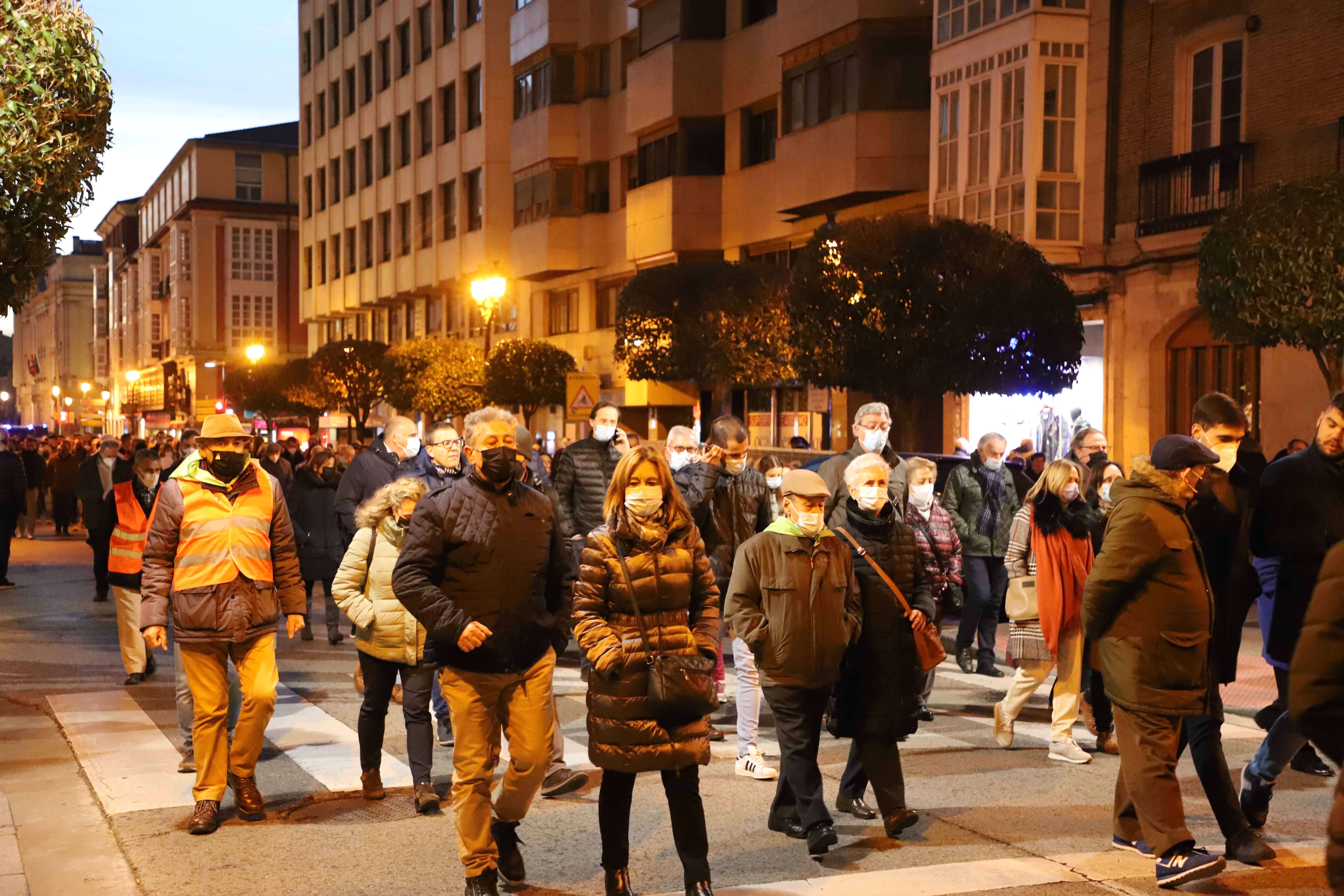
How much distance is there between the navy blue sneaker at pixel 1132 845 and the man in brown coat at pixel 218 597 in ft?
12.2

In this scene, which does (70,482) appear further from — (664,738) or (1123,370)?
(664,738)

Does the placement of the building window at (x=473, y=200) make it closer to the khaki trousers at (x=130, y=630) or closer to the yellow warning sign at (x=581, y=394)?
the yellow warning sign at (x=581, y=394)

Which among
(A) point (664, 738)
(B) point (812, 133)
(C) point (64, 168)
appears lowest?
(A) point (664, 738)

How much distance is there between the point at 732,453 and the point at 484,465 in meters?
3.18

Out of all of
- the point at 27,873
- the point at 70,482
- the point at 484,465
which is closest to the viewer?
the point at 484,465

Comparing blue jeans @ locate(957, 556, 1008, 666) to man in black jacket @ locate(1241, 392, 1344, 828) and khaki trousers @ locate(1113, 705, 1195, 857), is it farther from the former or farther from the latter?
khaki trousers @ locate(1113, 705, 1195, 857)

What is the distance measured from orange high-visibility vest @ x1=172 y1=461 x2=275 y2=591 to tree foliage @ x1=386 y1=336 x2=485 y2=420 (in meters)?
34.7

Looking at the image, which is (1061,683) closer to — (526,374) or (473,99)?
(526,374)

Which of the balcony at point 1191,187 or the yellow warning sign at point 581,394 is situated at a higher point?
the balcony at point 1191,187

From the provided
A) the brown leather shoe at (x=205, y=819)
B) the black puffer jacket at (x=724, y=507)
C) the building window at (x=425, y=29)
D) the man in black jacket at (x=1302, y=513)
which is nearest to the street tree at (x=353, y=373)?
the building window at (x=425, y=29)

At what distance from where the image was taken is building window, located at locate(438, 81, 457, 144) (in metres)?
49.6

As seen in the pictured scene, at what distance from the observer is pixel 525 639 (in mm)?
5629

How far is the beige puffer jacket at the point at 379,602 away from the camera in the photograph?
23.1 feet

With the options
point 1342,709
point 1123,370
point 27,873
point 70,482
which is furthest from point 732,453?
point 70,482
